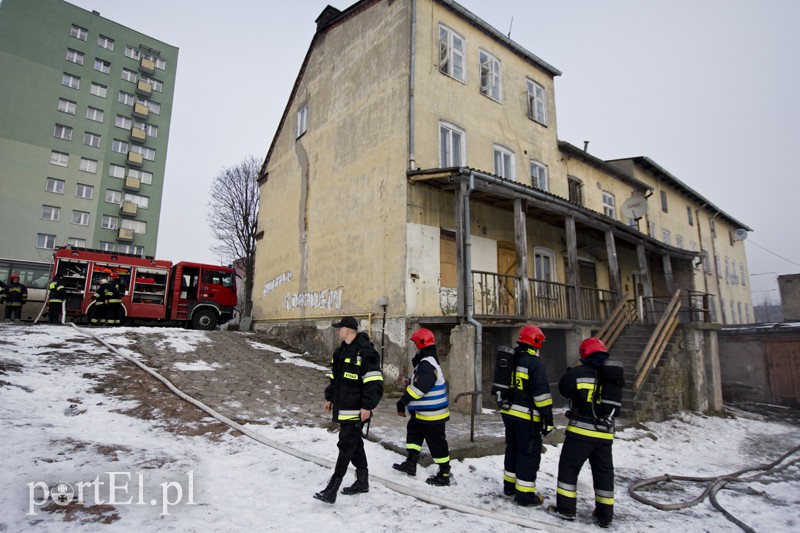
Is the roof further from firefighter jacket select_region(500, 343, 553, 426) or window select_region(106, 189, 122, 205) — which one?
window select_region(106, 189, 122, 205)

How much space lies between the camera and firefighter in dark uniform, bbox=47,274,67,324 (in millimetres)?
13516

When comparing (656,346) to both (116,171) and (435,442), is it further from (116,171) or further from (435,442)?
(116,171)

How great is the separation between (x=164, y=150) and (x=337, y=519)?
43.5m

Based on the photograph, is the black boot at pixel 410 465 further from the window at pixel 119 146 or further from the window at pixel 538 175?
the window at pixel 119 146

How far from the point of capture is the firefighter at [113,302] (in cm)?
1384

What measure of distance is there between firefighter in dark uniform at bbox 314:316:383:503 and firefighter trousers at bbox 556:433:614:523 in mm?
1974

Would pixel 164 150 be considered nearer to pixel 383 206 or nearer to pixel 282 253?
pixel 282 253

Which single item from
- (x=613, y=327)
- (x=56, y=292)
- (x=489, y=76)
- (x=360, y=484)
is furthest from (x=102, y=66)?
(x=360, y=484)

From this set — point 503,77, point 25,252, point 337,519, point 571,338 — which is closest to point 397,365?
point 571,338

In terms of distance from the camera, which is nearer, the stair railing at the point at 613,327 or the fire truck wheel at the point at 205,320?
the stair railing at the point at 613,327

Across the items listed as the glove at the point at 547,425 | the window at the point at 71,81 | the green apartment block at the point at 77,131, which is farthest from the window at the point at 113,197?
the glove at the point at 547,425

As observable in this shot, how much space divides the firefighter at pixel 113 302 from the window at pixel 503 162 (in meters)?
13.1

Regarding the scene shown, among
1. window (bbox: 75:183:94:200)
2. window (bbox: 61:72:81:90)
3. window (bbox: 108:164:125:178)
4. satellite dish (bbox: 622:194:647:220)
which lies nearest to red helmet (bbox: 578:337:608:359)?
satellite dish (bbox: 622:194:647:220)

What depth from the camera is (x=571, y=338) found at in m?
11.8
